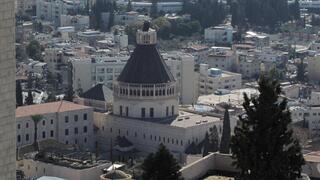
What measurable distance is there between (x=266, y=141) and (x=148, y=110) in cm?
2088

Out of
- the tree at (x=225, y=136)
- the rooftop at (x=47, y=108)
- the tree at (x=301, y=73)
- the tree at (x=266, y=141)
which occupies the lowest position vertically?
the tree at (x=301, y=73)

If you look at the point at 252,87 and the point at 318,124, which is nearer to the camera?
the point at 318,124

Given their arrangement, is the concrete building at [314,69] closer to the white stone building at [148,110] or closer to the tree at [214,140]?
the white stone building at [148,110]

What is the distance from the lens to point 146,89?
32469 mm

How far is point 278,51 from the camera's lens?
194 feet

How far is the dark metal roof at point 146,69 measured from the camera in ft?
107

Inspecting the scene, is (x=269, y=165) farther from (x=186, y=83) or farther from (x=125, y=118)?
(x=186, y=83)

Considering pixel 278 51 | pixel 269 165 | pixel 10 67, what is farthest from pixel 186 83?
pixel 10 67

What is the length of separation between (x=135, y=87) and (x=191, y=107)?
17.2ft

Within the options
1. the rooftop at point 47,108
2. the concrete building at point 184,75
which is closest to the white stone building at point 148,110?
the rooftop at point 47,108

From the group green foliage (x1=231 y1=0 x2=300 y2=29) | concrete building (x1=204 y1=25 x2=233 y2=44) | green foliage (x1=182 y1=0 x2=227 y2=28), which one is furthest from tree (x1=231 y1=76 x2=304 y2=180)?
green foliage (x1=231 y1=0 x2=300 y2=29)

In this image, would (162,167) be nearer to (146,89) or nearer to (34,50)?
(146,89)

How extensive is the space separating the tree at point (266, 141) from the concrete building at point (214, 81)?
33217 millimetres

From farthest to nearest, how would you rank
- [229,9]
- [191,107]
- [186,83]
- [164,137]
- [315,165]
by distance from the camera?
[229,9] → [186,83] → [191,107] → [164,137] → [315,165]
